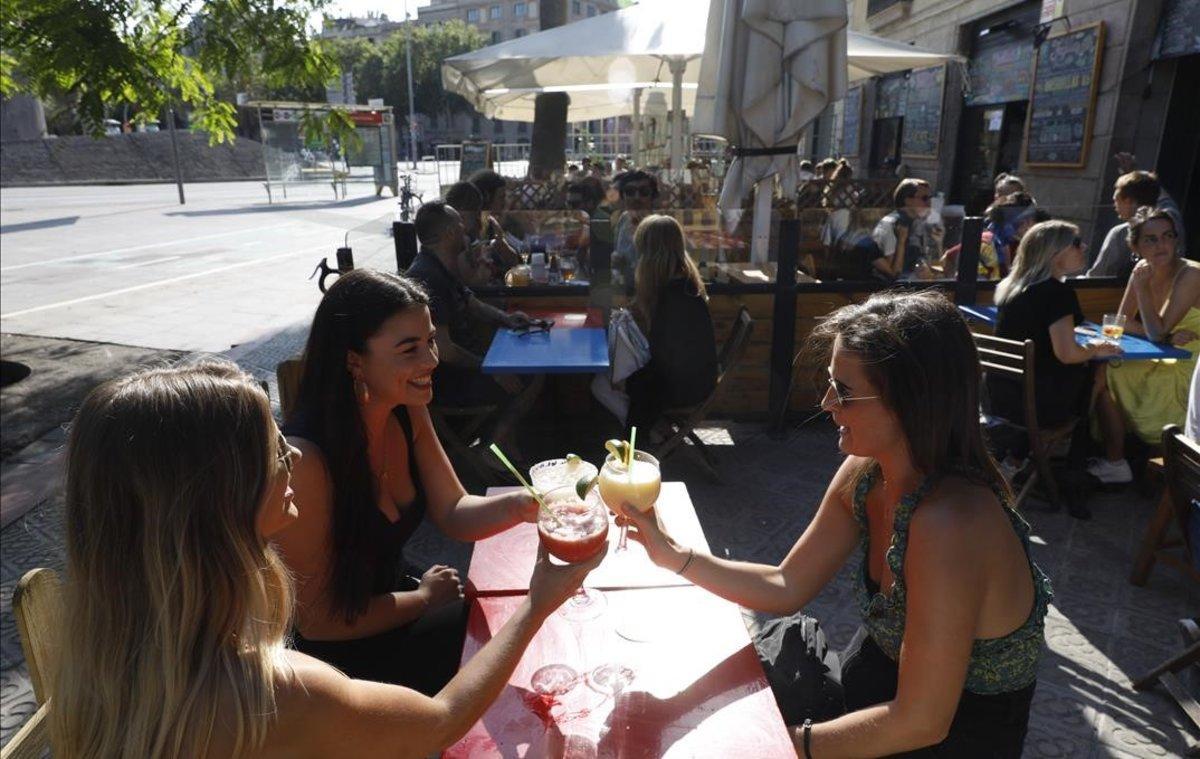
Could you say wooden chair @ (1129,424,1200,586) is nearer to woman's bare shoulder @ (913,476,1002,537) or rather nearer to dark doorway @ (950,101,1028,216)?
woman's bare shoulder @ (913,476,1002,537)

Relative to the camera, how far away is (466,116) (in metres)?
71.1

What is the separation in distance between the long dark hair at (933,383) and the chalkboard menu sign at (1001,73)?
11.0m

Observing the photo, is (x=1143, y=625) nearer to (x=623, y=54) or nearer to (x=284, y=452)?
(x=284, y=452)

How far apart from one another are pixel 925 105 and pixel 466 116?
6381cm

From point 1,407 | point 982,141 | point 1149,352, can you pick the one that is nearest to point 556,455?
point 1149,352

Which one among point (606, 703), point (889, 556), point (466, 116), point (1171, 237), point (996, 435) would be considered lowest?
point (996, 435)

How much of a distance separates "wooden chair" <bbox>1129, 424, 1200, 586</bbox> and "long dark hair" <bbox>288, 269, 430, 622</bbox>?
269cm

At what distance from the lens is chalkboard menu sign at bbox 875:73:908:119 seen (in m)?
15.0

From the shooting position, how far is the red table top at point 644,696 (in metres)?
1.29

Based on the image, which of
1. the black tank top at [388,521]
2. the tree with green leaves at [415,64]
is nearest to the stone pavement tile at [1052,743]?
the black tank top at [388,521]

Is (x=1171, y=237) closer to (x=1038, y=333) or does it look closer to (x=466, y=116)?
(x=1038, y=333)

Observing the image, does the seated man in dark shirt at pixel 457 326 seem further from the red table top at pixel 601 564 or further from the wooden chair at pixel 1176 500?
the wooden chair at pixel 1176 500

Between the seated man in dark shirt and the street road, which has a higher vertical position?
the seated man in dark shirt

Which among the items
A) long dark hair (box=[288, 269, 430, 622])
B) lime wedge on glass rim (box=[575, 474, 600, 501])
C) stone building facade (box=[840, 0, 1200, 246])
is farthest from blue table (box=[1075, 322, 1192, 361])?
stone building facade (box=[840, 0, 1200, 246])
